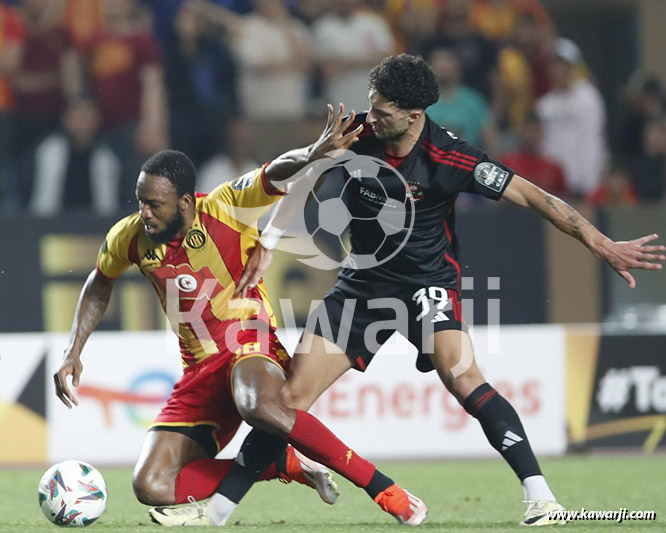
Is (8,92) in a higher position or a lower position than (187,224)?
higher

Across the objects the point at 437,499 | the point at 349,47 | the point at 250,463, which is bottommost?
the point at 437,499

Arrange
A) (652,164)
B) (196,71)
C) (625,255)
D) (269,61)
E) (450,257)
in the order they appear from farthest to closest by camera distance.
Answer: (652,164), (269,61), (196,71), (450,257), (625,255)

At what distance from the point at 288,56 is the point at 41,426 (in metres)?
4.67

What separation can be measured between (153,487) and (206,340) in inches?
31.7

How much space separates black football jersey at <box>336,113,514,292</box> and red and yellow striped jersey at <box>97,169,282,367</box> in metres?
0.49

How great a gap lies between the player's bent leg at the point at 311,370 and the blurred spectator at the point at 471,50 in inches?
272

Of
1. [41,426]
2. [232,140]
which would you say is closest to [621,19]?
[232,140]

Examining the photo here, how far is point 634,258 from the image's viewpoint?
5883mm

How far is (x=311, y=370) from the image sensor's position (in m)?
6.27

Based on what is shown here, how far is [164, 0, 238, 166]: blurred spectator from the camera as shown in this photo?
1229 centimetres

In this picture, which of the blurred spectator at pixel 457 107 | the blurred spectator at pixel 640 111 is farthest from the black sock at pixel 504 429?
the blurred spectator at pixel 640 111

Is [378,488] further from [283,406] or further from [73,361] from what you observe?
[73,361]

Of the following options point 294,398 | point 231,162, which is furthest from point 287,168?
point 231,162

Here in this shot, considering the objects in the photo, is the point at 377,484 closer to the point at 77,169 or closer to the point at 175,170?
the point at 175,170
